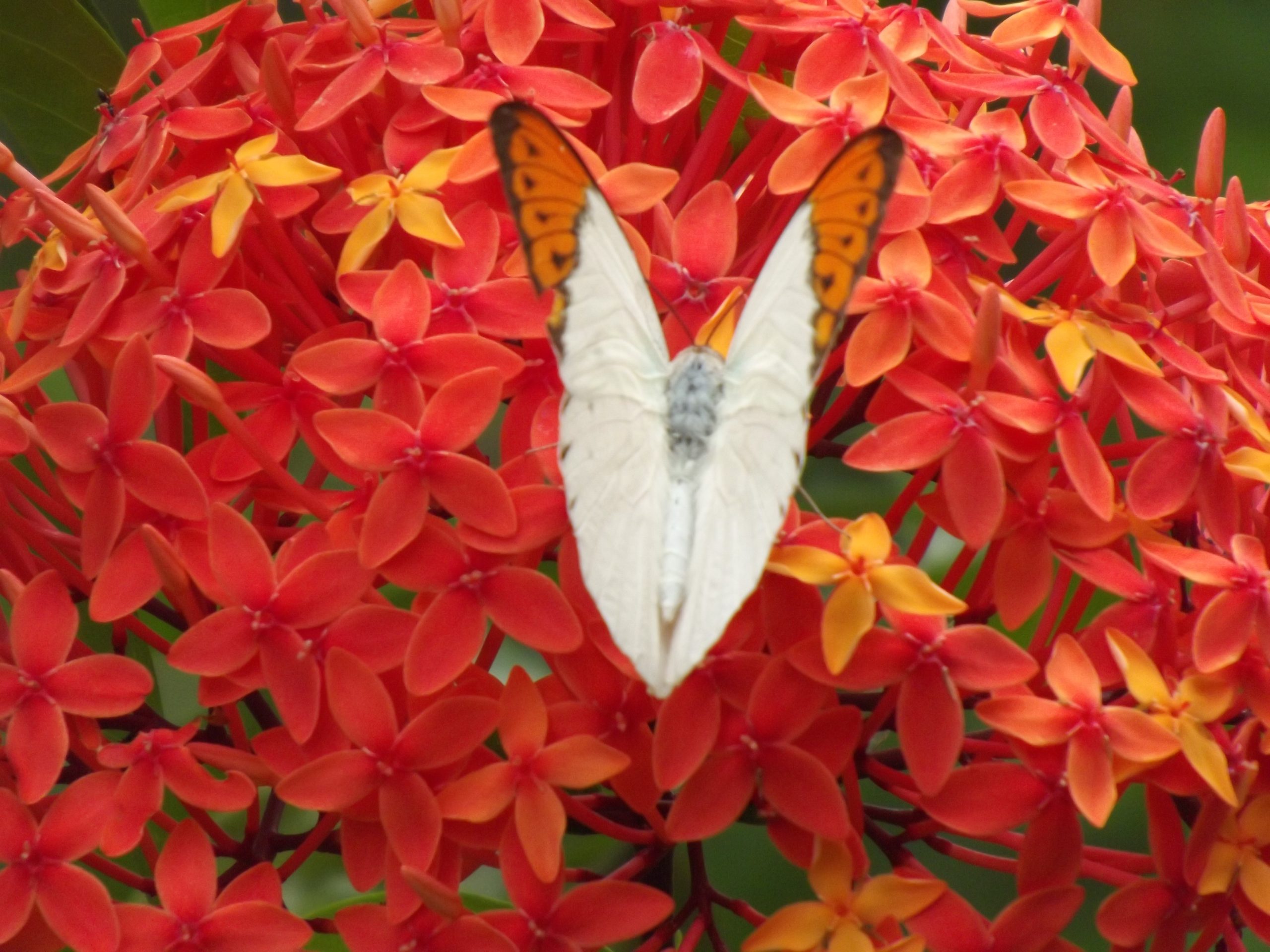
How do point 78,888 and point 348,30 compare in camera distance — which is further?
point 348,30

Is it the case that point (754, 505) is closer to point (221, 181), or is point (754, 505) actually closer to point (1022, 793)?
point (1022, 793)

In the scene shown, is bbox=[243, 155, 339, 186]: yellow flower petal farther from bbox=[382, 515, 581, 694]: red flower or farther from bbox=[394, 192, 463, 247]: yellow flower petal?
bbox=[382, 515, 581, 694]: red flower

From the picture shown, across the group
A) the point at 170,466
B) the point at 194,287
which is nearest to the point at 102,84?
the point at 194,287

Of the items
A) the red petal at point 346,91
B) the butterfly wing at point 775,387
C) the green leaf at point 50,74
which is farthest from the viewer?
the green leaf at point 50,74

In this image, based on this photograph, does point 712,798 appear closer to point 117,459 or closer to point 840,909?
point 840,909

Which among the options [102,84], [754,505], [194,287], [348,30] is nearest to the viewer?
[754,505]

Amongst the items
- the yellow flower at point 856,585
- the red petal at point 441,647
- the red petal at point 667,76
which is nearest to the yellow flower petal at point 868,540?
the yellow flower at point 856,585

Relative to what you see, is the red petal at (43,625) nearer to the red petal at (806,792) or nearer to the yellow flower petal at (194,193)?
the yellow flower petal at (194,193)

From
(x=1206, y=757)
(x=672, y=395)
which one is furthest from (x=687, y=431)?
(x=1206, y=757)
